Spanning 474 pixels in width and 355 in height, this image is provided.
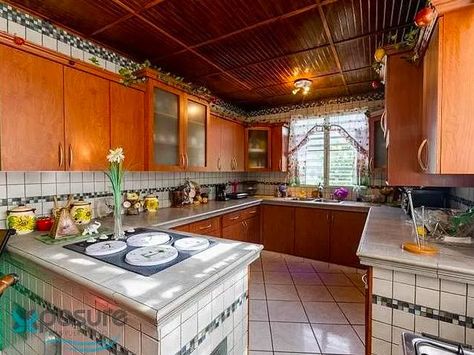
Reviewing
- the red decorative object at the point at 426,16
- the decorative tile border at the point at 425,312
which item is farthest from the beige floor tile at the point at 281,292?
the red decorative object at the point at 426,16

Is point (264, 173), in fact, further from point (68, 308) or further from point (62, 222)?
point (68, 308)

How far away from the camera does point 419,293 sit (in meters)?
1.19

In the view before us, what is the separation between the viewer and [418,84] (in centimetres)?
156

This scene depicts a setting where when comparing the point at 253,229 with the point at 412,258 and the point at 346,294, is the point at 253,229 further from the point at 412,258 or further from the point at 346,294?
the point at 412,258

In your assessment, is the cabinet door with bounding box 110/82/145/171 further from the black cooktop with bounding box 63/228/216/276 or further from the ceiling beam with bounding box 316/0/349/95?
the ceiling beam with bounding box 316/0/349/95

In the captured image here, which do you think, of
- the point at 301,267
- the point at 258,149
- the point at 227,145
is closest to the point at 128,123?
the point at 227,145

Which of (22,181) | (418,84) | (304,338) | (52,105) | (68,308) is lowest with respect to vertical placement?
(304,338)

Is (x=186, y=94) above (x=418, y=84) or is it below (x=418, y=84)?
above

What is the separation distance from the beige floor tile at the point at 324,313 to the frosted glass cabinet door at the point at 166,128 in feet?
6.36

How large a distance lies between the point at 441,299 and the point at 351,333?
1.06 meters

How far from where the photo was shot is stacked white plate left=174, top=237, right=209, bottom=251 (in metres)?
1.32

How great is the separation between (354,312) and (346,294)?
33 centimetres

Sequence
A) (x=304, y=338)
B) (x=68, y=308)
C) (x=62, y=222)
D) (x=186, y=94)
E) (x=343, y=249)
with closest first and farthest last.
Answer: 1. (x=68, y=308)
2. (x=62, y=222)
3. (x=304, y=338)
4. (x=186, y=94)
5. (x=343, y=249)

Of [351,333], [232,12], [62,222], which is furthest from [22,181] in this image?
[351,333]
